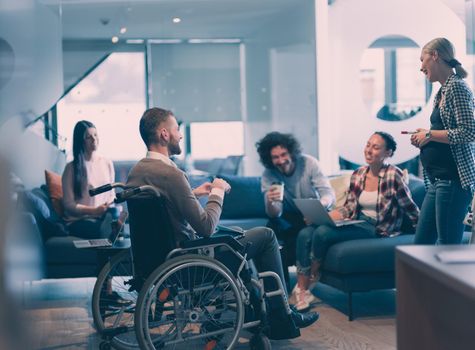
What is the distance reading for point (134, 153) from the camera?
21.9 feet

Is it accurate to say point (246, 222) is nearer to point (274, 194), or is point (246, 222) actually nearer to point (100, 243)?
point (274, 194)

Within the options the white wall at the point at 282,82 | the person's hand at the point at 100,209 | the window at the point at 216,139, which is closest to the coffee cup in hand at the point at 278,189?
the person's hand at the point at 100,209

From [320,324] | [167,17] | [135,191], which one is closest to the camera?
[135,191]

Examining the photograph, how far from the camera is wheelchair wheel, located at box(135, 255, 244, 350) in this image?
3221 mm

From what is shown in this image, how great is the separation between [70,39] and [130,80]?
615 millimetres

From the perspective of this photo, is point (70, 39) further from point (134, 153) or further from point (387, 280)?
point (387, 280)

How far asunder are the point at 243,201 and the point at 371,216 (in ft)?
4.35

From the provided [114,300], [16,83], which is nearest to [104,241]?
[114,300]

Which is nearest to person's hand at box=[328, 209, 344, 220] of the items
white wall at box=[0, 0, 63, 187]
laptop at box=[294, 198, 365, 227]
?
laptop at box=[294, 198, 365, 227]

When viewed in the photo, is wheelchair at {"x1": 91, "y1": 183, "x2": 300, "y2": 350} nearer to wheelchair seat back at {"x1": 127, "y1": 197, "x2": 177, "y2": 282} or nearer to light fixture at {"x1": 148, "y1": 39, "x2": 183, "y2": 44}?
wheelchair seat back at {"x1": 127, "y1": 197, "x2": 177, "y2": 282}

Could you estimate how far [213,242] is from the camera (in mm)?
3361

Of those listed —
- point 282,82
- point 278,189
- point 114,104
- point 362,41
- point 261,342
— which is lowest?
point 261,342

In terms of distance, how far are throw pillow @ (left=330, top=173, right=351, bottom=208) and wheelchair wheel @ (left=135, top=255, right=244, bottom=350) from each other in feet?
7.36

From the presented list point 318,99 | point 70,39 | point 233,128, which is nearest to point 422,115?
point 318,99
